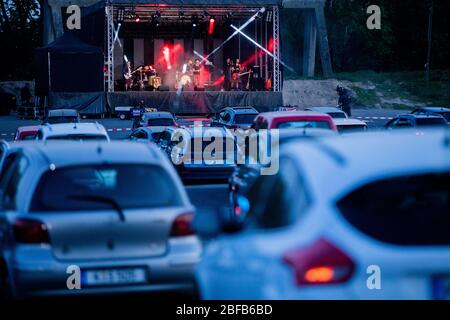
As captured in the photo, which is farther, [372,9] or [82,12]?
[372,9]

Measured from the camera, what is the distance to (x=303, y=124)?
1644 cm

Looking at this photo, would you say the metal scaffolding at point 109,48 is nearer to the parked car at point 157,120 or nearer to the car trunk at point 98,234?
the parked car at point 157,120

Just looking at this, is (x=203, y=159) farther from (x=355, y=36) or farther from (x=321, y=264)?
(x=355, y=36)

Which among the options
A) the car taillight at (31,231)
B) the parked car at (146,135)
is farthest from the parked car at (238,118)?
the car taillight at (31,231)

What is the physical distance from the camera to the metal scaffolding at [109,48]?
1640 inches

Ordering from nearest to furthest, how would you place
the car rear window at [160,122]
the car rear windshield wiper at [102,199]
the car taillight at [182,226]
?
1. the car rear windshield wiper at [102,199]
2. the car taillight at [182,226]
3. the car rear window at [160,122]

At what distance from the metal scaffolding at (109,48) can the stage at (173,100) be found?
669mm

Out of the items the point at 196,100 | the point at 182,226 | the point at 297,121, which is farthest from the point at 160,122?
the point at 182,226

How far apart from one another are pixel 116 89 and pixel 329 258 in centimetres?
4230

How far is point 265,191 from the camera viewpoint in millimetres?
5887

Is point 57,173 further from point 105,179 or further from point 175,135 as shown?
point 175,135

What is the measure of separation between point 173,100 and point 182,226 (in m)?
36.4

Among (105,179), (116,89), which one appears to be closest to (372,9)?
(116,89)

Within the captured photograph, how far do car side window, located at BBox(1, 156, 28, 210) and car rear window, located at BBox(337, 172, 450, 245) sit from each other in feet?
11.9
